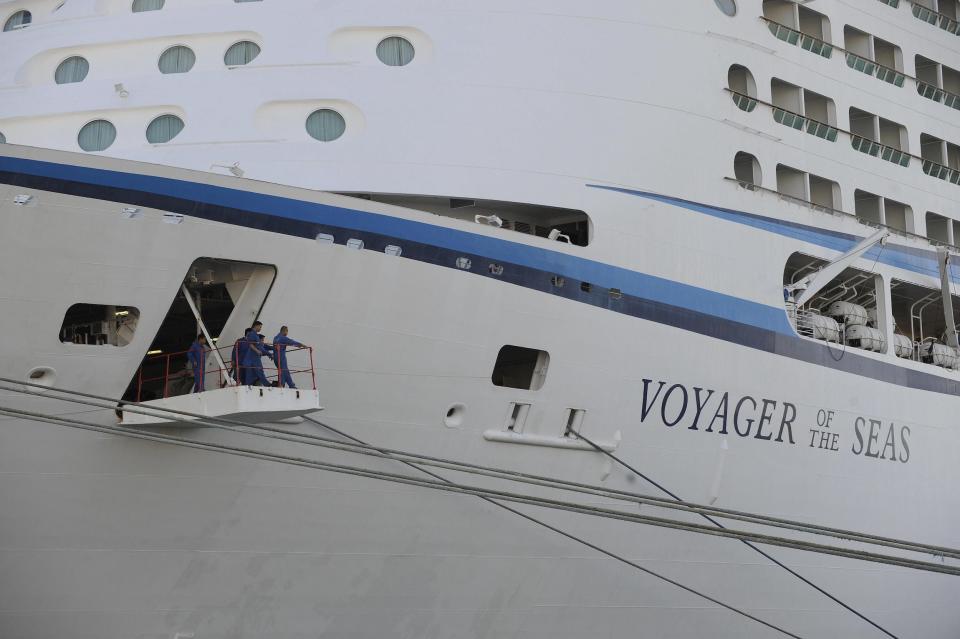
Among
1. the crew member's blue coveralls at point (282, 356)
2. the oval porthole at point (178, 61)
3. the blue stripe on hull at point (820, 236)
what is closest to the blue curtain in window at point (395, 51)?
the oval porthole at point (178, 61)

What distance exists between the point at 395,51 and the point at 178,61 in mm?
2081

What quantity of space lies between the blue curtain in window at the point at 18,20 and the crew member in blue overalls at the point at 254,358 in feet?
18.5

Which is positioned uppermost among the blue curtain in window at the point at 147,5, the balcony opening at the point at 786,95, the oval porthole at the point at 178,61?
the balcony opening at the point at 786,95

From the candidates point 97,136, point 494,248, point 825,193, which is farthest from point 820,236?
point 97,136

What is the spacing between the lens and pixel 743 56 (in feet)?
42.4

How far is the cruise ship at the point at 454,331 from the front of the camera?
8461 millimetres

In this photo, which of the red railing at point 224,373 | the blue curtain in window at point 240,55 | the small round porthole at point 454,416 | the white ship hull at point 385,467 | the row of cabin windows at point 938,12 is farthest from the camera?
the row of cabin windows at point 938,12

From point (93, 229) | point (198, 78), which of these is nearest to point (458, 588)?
point (93, 229)

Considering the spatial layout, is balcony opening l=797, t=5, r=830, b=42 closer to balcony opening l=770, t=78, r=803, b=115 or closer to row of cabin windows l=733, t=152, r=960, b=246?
balcony opening l=770, t=78, r=803, b=115

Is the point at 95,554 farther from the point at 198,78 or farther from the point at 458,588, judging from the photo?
the point at 198,78

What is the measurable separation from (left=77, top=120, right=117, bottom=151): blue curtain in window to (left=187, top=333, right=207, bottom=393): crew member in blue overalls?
293 centimetres

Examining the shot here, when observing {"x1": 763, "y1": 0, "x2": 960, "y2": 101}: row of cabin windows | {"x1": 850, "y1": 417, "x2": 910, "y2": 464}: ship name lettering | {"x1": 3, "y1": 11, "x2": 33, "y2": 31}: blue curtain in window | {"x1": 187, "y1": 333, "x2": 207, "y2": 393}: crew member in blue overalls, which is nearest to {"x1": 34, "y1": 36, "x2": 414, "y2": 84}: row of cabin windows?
{"x1": 3, "y1": 11, "x2": 33, "y2": 31}: blue curtain in window

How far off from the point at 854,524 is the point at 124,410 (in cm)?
840

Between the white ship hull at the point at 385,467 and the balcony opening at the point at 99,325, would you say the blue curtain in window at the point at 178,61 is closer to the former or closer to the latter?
the white ship hull at the point at 385,467
